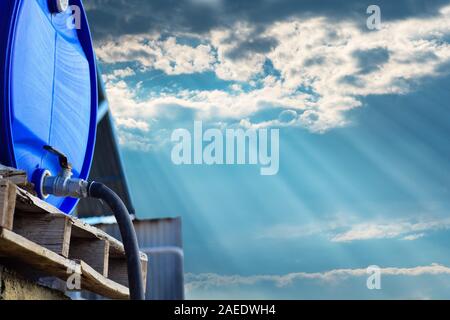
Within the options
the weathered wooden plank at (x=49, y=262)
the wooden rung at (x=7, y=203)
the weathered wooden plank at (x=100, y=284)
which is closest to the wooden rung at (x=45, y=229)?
the weathered wooden plank at (x=49, y=262)

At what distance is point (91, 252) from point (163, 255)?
22.0ft

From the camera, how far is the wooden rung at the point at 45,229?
3.46 metres

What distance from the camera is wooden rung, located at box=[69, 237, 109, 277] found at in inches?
159

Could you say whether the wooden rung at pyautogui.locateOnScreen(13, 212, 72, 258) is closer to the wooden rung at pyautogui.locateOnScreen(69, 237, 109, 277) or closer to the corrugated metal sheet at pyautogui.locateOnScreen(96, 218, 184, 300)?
the wooden rung at pyautogui.locateOnScreen(69, 237, 109, 277)

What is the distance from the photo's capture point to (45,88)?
4160 mm

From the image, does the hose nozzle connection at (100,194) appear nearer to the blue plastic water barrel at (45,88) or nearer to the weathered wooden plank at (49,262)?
the blue plastic water barrel at (45,88)

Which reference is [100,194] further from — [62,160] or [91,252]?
[62,160]

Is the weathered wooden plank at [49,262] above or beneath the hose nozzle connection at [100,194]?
beneath

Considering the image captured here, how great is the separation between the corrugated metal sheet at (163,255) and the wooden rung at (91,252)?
21.3ft

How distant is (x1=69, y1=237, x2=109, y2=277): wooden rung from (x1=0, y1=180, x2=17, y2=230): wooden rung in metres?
1.01

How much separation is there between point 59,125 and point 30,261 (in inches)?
50.3
